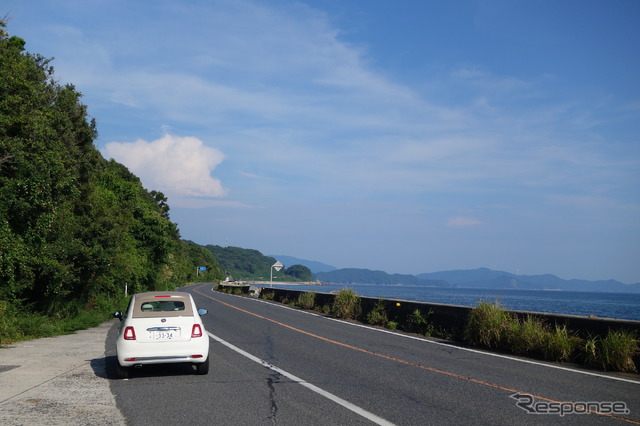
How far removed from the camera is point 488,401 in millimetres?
8086

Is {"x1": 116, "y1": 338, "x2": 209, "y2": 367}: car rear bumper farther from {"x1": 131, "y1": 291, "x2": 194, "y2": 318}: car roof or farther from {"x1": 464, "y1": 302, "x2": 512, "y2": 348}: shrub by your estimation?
{"x1": 464, "y1": 302, "x2": 512, "y2": 348}: shrub

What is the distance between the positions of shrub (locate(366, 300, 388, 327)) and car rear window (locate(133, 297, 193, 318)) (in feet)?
37.8

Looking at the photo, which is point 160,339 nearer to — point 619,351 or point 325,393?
point 325,393

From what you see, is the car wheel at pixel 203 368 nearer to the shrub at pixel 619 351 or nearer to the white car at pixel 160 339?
the white car at pixel 160 339

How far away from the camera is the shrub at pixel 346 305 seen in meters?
23.9

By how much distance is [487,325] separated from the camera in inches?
581

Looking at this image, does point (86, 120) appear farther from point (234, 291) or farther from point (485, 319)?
point (485, 319)

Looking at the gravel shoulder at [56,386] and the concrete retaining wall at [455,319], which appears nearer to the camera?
the gravel shoulder at [56,386]

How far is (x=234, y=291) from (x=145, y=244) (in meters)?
17.9

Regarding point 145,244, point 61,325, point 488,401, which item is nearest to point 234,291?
point 145,244

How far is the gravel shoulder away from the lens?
7.09 meters

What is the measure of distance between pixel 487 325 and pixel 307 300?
56.1 ft

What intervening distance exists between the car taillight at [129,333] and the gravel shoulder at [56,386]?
2.78 ft

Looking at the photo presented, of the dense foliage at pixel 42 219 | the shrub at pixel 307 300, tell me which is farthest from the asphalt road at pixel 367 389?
the shrub at pixel 307 300
